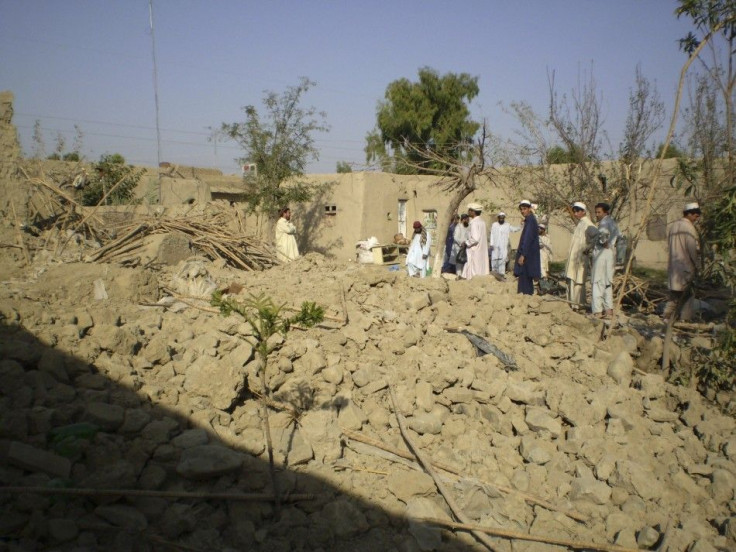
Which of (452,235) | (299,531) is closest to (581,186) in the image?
(452,235)

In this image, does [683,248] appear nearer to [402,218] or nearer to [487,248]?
[487,248]

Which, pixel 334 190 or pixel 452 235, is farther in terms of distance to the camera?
pixel 334 190

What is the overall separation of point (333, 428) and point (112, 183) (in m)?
11.3

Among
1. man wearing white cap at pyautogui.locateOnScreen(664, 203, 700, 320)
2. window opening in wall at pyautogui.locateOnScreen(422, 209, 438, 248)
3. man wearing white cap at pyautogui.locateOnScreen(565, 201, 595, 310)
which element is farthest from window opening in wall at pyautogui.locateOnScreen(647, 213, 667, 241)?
man wearing white cap at pyautogui.locateOnScreen(664, 203, 700, 320)

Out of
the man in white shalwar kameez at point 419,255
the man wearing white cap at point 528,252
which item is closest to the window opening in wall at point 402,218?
the man in white shalwar kameez at point 419,255

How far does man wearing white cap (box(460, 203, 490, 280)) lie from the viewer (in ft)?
30.0

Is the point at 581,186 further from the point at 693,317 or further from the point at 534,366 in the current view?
the point at 534,366

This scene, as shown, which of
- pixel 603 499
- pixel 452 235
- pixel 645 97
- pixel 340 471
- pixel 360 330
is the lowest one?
pixel 603 499

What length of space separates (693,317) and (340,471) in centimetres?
587

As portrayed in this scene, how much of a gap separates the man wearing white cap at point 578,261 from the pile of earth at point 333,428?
4.96ft

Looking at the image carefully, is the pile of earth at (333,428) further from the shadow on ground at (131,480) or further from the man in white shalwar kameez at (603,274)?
the man in white shalwar kameez at (603,274)

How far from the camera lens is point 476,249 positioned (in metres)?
9.29

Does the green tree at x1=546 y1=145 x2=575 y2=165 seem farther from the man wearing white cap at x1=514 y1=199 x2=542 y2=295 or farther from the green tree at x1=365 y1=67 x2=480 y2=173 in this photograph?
the green tree at x1=365 y1=67 x2=480 y2=173

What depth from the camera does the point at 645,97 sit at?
9734 millimetres
